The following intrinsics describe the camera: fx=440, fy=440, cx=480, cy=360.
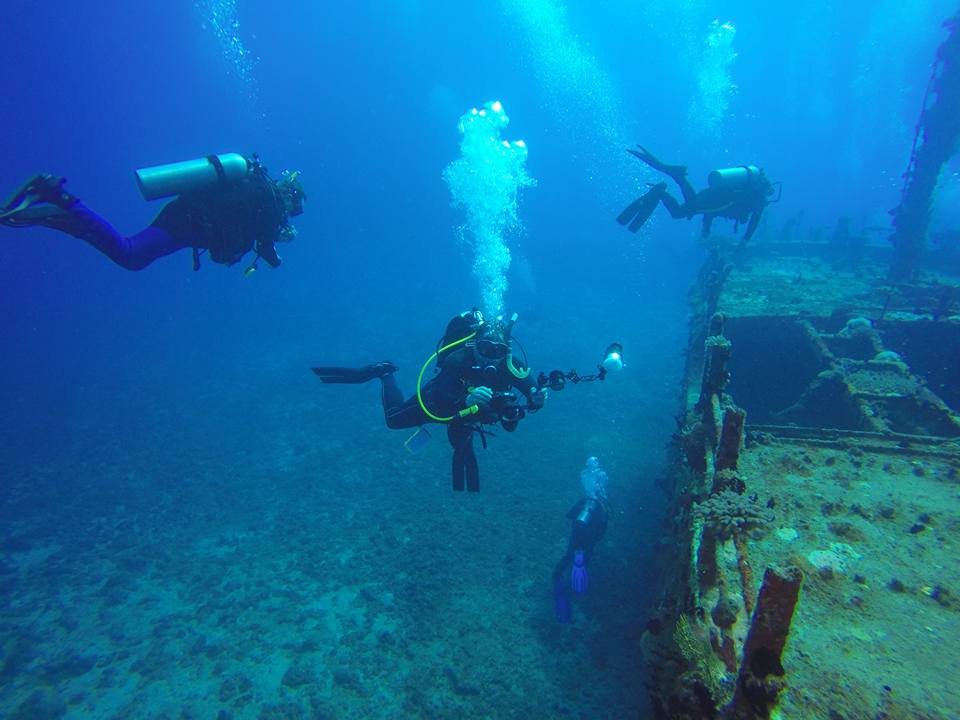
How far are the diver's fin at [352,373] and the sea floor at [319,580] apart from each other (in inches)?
139

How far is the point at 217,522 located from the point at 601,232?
61.2 m

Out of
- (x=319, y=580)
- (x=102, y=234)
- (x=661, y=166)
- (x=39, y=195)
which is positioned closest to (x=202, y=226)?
(x=102, y=234)

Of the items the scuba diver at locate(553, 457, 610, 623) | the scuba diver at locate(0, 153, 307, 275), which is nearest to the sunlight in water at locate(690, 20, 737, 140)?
the scuba diver at locate(553, 457, 610, 623)

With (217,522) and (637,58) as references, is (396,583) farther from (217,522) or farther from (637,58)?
(637,58)

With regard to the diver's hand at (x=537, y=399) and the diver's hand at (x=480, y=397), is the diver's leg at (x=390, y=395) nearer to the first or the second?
the diver's hand at (x=480, y=397)

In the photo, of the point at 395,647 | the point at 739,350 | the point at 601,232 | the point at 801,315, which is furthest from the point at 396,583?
the point at 601,232

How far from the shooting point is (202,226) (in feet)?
16.8

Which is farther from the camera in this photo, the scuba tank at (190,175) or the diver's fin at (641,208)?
the diver's fin at (641,208)

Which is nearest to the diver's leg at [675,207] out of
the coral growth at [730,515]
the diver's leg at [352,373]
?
the diver's leg at [352,373]

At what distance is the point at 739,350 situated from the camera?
819cm

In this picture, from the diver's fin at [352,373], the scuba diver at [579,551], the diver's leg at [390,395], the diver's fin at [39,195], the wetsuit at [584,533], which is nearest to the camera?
the diver's fin at [39,195]

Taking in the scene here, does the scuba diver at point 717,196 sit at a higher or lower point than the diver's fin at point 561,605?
higher

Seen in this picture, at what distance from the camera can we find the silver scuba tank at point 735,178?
928 centimetres

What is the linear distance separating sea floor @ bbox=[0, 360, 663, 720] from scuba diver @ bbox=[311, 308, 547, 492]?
2713mm
